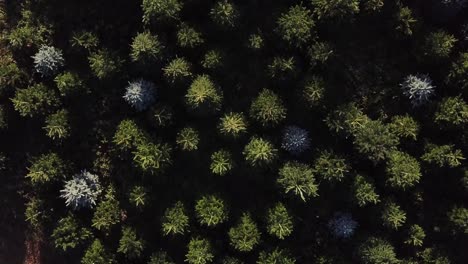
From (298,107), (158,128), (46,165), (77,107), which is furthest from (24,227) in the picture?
(298,107)

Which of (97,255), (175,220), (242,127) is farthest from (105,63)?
(97,255)

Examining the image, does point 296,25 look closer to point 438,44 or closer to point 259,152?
point 259,152

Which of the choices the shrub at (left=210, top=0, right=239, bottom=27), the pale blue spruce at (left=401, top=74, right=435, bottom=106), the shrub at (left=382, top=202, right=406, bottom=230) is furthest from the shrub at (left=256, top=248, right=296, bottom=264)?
the shrub at (left=210, top=0, right=239, bottom=27)

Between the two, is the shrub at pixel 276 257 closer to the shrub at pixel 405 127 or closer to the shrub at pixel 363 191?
the shrub at pixel 363 191

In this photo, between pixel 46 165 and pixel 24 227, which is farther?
pixel 24 227

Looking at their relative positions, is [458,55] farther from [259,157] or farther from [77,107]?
[77,107]

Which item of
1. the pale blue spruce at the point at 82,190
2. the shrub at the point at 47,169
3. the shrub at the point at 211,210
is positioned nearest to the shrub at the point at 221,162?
the shrub at the point at 211,210
